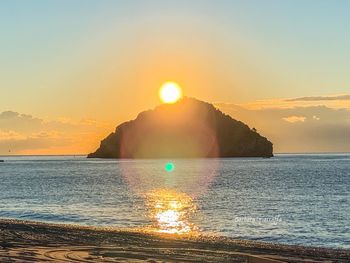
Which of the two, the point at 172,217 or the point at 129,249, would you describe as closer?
the point at 129,249

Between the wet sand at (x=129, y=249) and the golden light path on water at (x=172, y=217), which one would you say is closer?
the wet sand at (x=129, y=249)

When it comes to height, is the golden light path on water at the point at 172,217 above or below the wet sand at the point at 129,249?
below

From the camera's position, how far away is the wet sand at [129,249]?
22.8 m

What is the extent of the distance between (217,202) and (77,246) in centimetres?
4516

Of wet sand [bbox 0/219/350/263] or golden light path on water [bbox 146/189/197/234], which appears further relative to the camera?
golden light path on water [bbox 146/189/197/234]

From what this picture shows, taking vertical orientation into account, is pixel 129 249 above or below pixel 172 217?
above

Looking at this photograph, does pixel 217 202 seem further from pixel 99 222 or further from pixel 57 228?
pixel 57 228

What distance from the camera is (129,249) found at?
84.2ft

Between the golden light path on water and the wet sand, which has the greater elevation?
the wet sand

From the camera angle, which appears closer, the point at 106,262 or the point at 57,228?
the point at 106,262

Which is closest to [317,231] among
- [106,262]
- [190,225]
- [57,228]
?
[190,225]

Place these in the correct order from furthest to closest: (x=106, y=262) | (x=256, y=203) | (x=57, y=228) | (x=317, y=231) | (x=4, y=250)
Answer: (x=256, y=203) → (x=317, y=231) → (x=57, y=228) → (x=4, y=250) → (x=106, y=262)

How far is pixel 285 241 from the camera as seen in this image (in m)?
36.2

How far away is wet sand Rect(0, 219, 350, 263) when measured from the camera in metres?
22.8
